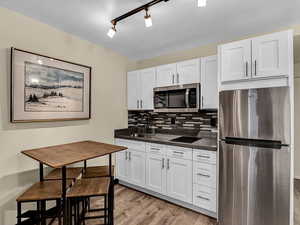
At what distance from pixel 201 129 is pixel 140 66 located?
6.34ft

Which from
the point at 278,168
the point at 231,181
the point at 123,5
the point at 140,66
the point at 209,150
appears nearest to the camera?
the point at 278,168

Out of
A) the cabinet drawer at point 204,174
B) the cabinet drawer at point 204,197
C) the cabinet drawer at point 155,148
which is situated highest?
the cabinet drawer at point 155,148

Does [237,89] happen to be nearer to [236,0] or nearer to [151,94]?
[236,0]

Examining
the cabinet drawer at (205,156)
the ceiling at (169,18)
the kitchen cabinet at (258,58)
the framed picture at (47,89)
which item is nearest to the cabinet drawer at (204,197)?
the cabinet drawer at (205,156)

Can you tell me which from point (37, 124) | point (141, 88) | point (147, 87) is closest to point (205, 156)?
point (147, 87)

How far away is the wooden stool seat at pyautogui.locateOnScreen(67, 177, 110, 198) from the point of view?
1407 millimetres

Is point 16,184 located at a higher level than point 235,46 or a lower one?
lower

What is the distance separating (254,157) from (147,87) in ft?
6.56

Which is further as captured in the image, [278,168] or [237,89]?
[237,89]

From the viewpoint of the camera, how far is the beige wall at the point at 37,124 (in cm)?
172

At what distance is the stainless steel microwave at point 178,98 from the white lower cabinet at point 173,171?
658 millimetres

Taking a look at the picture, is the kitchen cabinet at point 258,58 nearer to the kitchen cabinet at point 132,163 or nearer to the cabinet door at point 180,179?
the cabinet door at point 180,179

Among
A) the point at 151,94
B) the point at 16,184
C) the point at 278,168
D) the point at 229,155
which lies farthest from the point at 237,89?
the point at 16,184

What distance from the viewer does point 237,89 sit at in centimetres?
184
